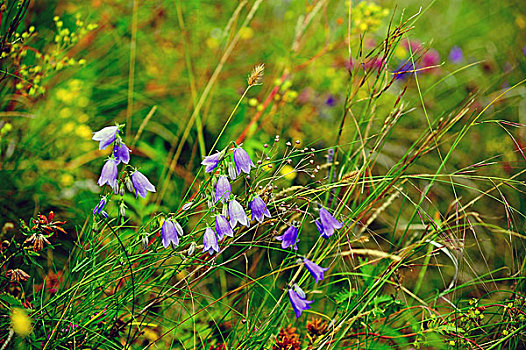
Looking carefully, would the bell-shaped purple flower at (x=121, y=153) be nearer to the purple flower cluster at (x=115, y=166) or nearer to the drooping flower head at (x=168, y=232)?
the purple flower cluster at (x=115, y=166)

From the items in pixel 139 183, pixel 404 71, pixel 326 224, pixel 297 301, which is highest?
pixel 404 71

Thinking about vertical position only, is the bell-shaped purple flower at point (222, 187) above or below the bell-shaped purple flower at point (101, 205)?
above

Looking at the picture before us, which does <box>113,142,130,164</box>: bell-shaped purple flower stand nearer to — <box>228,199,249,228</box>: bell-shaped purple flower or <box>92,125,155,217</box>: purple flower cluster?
<box>92,125,155,217</box>: purple flower cluster

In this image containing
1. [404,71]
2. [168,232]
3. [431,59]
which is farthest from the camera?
[431,59]

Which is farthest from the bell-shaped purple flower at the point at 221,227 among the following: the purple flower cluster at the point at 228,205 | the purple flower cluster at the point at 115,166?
the purple flower cluster at the point at 115,166

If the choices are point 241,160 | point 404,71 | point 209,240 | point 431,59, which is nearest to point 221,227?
point 209,240

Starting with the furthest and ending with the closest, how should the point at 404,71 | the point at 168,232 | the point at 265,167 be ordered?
the point at 404,71 → the point at 265,167 → the point at 168,232

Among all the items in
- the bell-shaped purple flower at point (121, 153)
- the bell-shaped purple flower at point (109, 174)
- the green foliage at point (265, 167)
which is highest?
the bell-shaped purple flower at point (121, 153)

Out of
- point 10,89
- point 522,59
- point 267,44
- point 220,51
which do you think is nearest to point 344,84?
point 267,44

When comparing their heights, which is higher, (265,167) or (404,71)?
(404,71)

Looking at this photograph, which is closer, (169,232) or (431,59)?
(169,232)

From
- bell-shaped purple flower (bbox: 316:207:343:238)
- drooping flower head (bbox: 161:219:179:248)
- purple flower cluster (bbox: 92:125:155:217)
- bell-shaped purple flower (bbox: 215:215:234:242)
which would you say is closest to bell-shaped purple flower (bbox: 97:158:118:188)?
purple flower cluster (bbox: 92:125:155:217)

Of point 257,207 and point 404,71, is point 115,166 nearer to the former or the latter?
point 257,207

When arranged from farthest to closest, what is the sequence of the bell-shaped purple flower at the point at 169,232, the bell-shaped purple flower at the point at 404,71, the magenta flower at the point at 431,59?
the magenta flower at the point at 431,59, the bell-shaped purple flower at the point at 404,71, the bell-shaped purple flower at the point at 169,232
